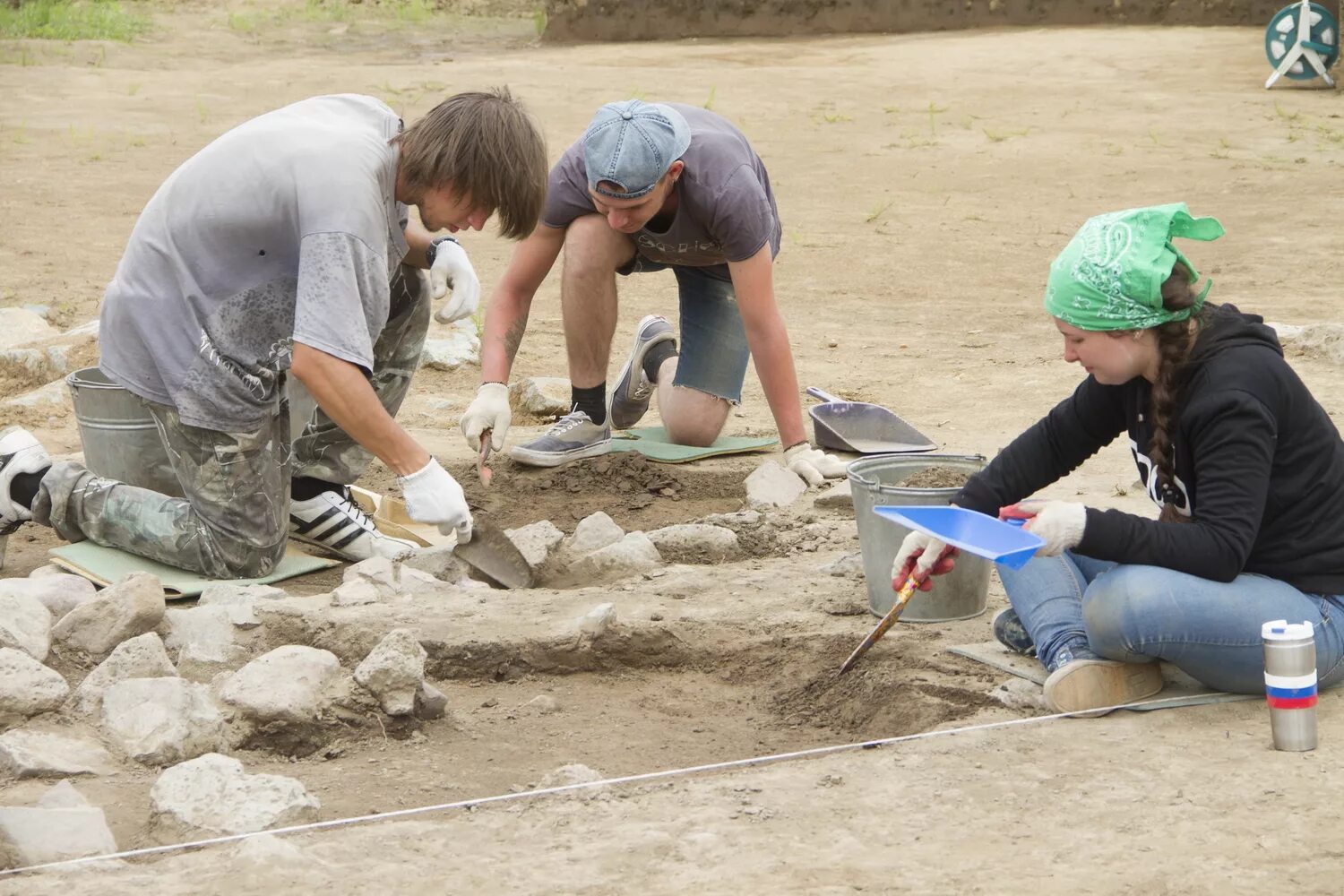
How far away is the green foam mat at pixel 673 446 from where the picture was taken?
4695 mm

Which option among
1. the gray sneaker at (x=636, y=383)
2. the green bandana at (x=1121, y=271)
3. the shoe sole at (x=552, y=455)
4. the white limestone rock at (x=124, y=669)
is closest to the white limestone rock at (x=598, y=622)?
the white limestone rock at (x=124, y=669)

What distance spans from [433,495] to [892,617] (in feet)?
3.62

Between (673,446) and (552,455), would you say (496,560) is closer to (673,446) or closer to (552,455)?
(552,455)

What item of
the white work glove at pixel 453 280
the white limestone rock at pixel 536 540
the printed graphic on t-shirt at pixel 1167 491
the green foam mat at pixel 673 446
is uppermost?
the white work glove at pixel 453 280

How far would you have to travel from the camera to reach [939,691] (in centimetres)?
286

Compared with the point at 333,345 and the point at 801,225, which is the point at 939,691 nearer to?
the point at 333,345

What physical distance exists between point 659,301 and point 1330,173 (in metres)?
4.57

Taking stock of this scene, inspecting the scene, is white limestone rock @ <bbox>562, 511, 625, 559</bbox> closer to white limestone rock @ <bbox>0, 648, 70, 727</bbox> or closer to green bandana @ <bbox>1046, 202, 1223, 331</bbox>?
white limestone rock @ <bbox>0, 648, 70, 727</bbox>

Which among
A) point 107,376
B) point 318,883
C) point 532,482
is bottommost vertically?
point 532,482

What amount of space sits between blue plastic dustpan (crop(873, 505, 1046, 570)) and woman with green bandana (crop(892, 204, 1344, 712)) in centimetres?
4

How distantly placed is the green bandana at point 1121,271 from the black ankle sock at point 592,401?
90.5 inches

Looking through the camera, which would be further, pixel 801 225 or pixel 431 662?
pixel 801 225

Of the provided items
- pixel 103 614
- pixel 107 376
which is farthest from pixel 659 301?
pixel 103 614

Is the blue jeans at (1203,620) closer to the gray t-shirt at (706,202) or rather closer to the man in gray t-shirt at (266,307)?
the man in gray t-shirt at (266,307)
